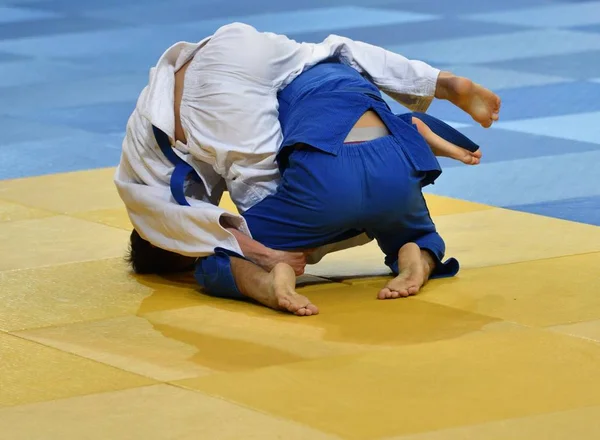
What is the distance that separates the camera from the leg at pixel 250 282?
4.83m

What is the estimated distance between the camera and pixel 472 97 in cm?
546

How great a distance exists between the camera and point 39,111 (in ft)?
32.4

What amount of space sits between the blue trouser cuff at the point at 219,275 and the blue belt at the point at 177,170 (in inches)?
9.2

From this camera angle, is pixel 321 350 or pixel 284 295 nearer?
pixel 321 350

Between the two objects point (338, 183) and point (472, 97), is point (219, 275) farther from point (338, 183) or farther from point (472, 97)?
point (472, 97)

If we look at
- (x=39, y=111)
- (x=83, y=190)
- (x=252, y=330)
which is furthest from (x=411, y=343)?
(x=39, y=111)

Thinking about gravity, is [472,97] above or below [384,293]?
above

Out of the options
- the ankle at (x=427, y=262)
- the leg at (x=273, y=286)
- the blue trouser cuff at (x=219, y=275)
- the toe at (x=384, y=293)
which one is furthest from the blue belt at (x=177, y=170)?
the ankle at (x=427, y=262)

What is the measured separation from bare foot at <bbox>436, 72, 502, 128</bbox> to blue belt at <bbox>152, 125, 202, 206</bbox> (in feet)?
3.48

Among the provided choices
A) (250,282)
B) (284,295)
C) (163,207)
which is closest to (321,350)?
(284,295)

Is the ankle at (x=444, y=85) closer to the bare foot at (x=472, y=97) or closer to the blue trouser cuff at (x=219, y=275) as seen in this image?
the bare foot at (x=472, y=97)

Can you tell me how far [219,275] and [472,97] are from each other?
125cm

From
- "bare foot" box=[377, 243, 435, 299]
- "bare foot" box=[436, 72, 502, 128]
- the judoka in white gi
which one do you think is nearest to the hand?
the judoka in white gi

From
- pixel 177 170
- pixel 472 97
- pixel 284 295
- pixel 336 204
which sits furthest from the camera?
pixel 472 97
